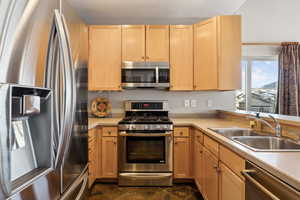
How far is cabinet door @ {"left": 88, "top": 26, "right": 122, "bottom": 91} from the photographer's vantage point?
3068 millimetres

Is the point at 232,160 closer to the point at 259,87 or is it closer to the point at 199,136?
the point at 199,136

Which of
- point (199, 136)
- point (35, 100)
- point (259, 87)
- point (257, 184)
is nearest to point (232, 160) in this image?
point (257, 184)

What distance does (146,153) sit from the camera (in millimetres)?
2715

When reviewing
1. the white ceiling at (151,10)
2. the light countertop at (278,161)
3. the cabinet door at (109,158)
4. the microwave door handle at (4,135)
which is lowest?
the cabinet door at (109,158)

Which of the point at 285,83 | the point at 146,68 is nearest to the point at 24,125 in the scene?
the point at 146,68

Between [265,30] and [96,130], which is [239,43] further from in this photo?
[96,130]

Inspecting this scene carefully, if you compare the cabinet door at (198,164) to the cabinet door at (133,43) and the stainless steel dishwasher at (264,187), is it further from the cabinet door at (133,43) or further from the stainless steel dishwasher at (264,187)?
the cabinet door at (133,43)

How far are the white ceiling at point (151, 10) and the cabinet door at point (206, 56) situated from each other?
0.28 meters

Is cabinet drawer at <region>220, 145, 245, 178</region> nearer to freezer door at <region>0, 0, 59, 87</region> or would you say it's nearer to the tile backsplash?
freezer door at <region>0, 0, 59, 87</region>

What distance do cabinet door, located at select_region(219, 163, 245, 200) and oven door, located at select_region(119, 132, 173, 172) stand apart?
1.10m

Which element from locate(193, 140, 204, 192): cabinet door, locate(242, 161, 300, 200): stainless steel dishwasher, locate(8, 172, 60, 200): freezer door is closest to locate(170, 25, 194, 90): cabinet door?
locate(193, 140, 204, 192): cabinet door

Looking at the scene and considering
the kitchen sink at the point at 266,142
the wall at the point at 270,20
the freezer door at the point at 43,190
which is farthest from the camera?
the wall at the point at 270,20

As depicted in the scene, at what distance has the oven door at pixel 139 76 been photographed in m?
2.98

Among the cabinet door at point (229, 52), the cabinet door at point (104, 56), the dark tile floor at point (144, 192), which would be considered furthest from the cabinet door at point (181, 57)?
the dark tile floor at point (144, 192)
